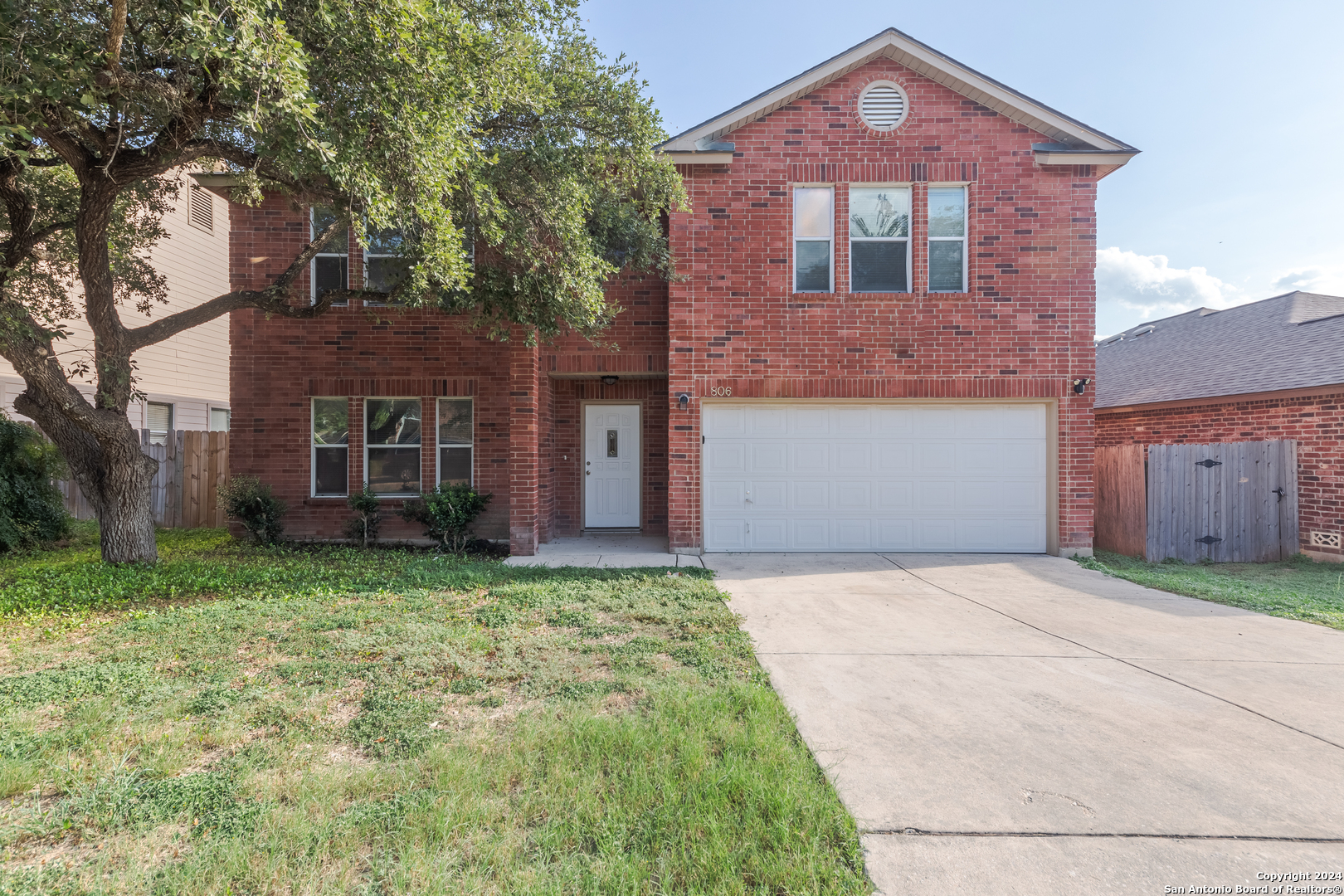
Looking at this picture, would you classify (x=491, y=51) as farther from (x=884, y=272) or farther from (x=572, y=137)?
(x=884, y=272)

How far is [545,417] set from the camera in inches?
390

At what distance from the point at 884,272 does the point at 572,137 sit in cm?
481

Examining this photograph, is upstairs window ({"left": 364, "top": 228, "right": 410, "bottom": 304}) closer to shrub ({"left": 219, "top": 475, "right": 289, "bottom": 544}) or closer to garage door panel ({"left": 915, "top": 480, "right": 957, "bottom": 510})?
shrub ({"left": 219, "top": 475, "right": 289, "bottom": 544})

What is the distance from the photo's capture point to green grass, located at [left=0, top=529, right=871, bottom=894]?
2279 millimetres

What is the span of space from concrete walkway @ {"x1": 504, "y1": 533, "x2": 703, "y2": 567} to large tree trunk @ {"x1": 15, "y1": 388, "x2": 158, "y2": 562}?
450cm

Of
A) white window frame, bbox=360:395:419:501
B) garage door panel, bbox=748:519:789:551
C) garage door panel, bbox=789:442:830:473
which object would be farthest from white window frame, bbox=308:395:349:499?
garage door panel, bbox=789:442:830:473

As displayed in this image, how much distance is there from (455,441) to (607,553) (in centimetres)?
324

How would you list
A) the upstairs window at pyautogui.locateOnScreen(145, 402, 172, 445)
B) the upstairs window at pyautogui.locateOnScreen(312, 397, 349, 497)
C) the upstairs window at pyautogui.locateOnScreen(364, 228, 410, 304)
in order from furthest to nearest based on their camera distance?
the upstairs window at pyautogui.locateOnScreen(145, 402, 172, 445) < the upstairs window at pyautogui.locateOnScreen(312, 397, 349, 497) < the upstairs window at pyautogui.locateOnScreen(364, 228, 410, 304)

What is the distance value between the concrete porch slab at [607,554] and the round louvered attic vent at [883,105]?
6912mm

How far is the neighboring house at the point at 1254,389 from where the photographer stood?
8.84 m

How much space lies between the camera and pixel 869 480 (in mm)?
9102

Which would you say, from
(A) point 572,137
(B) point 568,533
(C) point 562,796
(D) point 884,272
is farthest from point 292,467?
(D) point 884,272

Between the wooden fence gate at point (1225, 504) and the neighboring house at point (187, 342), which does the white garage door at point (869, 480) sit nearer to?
the wooden fence gate at point (1225, 504)

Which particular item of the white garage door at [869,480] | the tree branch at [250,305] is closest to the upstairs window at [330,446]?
the tree branch at [250,305]
